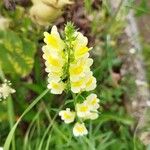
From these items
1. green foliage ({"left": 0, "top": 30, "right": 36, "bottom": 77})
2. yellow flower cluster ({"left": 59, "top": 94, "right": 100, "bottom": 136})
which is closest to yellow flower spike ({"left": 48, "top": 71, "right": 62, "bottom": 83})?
yellow flower cluster ({"left": 59, "top": 94, "right": 100, "bottom": 136})

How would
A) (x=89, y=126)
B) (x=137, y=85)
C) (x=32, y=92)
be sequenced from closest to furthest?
(x=89, y=126) < (x=32, y=92) < (x=137, y=85)

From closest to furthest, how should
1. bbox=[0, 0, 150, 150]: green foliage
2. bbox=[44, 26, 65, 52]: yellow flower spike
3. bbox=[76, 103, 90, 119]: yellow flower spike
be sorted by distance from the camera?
bbox=[44, 26, 65, 52]: yellow flower spike < bbox=[76, 103, 90, 119]: yellow flower spike < bbox=[0, 0, 150, 150]: green foliage

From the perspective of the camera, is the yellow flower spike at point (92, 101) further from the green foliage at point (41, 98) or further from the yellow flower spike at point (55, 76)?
the green foliage at point (41, 98)

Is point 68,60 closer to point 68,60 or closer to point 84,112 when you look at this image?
point 68,60

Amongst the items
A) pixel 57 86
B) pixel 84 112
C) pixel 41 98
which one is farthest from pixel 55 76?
pixel 41 98

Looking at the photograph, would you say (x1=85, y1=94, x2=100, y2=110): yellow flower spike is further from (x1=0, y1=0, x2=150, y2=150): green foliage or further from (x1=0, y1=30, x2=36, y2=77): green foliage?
(x1=0, y1=30, x2=36, y2=77): green foliage

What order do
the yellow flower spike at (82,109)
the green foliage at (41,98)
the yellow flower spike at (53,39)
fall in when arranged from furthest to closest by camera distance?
the green foliage at (41,98), the yellow flower spike at (82,109), the yellow flower spike at (53,39)

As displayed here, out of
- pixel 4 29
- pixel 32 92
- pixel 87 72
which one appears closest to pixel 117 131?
pixel 32 92

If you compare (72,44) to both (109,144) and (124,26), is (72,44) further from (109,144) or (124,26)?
(124,26)

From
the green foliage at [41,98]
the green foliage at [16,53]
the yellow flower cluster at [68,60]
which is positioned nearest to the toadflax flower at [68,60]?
the yellow flower cluster at [68,60]
